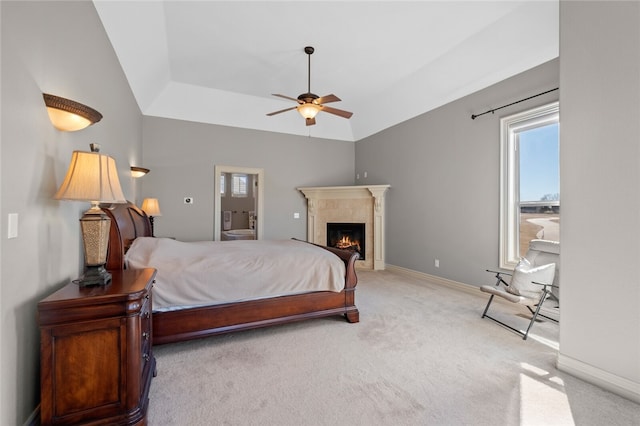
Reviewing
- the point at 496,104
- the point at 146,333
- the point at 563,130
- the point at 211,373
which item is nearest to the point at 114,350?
the point at 146,333

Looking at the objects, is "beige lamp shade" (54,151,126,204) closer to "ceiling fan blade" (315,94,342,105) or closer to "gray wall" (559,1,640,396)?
"ceiling fan blade" (315,94,342,105)

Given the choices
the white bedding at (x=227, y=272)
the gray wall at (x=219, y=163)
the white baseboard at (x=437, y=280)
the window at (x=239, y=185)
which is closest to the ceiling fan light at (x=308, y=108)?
the white bedding at (x=227, y=272)

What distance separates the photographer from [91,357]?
4.61 feet

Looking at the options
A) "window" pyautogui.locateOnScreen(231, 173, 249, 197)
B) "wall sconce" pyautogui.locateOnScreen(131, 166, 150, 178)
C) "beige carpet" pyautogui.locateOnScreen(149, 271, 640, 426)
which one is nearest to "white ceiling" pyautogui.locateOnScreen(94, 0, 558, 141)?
"wall sconce" pyautogui.locateOnScreen(131, 166, 150, 178)

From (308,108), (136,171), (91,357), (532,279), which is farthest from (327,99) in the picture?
(91,357)

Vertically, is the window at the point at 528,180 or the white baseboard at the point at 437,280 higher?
the window at the point at 528,180

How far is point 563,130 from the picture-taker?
2205 mm

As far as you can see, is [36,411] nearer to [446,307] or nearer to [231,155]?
[446,307]

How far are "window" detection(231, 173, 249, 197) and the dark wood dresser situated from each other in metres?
8.85

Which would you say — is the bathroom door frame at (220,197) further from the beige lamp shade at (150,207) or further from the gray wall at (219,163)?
the beige lamp shade at (150,207)

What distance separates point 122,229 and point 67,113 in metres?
1.24

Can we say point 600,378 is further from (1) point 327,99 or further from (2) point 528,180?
(1) point 327,99

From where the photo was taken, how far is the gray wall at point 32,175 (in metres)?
1.31

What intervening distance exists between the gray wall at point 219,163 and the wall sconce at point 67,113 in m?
3.80
